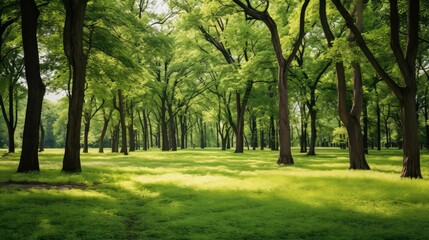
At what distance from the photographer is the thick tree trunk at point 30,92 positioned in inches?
619

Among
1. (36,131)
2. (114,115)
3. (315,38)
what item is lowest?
(36,131)

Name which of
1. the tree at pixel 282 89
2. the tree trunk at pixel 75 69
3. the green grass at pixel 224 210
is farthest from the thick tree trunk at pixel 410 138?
the tree trunk at pixel 75 69

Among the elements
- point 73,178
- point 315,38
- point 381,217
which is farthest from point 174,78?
point 381,217

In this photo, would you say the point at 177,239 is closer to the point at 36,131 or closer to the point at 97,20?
the point at 36,131

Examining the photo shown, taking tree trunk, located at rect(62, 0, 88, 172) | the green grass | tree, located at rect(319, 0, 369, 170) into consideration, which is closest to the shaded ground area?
the green grass

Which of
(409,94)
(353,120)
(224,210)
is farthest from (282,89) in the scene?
(224,210)

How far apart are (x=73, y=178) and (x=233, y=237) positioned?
32.8 ft

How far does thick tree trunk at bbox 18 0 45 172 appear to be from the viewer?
15723 millimetres

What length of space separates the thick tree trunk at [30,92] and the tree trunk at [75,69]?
139cm

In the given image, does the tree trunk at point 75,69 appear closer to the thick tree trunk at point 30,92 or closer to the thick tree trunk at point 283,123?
the thick tree trunk at point 30,92

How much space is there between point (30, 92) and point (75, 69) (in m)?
2.33

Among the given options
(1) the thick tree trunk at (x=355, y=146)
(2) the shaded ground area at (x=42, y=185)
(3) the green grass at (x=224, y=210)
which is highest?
(1) the thick tree trunk at (x=355, y=146)

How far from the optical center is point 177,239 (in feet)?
21.7

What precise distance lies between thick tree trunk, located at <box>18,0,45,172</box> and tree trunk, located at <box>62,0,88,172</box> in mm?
1394
